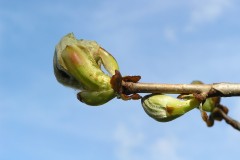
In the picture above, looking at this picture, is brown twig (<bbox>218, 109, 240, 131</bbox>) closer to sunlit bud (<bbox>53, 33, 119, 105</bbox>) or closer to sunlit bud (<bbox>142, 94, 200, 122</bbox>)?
sunlit bud (<bbox>142, 94, 200, 122</bbox>)

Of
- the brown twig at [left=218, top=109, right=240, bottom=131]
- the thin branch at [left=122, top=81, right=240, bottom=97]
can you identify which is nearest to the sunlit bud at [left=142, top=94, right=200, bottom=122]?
the thin branch at [left=122, top=81, right=240, bottom=97]

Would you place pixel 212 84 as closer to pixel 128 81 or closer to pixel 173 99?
pixel 173 99

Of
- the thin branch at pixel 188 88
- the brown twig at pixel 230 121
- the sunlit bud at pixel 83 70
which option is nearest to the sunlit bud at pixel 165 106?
the thin branch at pixel 188 88

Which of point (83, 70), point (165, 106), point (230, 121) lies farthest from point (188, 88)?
point (230, 121)

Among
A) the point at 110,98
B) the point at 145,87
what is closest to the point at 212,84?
the point at 145,87

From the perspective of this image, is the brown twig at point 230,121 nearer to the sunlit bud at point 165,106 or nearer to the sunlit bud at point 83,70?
the sunlit bud at point 165,106
